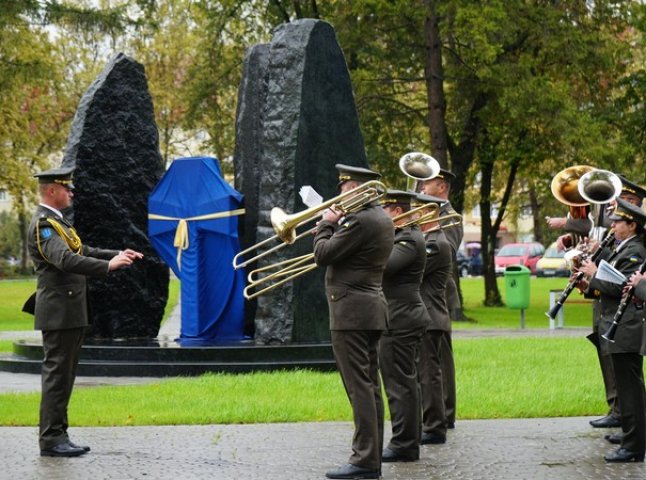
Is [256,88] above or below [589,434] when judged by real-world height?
above

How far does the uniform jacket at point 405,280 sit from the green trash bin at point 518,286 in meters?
18.1

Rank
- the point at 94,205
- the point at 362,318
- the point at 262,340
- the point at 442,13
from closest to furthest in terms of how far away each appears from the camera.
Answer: the point at 362,318 < the point at 262,340 < the point at 94,205 < the point at 442,13

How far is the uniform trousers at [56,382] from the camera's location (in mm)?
9758

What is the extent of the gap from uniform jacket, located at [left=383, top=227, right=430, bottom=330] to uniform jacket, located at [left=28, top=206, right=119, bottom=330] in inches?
88.2

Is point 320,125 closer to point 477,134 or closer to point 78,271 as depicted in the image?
point 78,271

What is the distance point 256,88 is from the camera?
58.3ft

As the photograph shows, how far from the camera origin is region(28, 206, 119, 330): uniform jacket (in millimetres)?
9719

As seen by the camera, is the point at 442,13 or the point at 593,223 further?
the point at 442,13

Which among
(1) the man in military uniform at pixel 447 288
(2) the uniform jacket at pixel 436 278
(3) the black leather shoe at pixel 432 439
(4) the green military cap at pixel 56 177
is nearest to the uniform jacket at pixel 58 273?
(4) the green military cap at pixel 56 177

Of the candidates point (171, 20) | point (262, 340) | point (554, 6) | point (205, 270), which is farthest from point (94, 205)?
point (171, 20)

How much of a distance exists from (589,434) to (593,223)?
189 cm

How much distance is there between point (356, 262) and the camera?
892 cm

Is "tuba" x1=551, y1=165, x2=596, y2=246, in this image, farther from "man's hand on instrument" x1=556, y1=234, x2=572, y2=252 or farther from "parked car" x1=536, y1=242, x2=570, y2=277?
"parked car" x1=536, y1=242, x2=570, y2=277

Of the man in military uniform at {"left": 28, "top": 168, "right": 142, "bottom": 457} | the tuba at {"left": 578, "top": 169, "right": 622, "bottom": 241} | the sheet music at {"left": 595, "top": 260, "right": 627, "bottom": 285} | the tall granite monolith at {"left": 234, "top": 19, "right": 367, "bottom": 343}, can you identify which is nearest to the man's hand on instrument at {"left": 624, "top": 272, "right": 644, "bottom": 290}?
the sheet music at {"left": 595, "top": 260, "right": 627, "bottom": 285}
